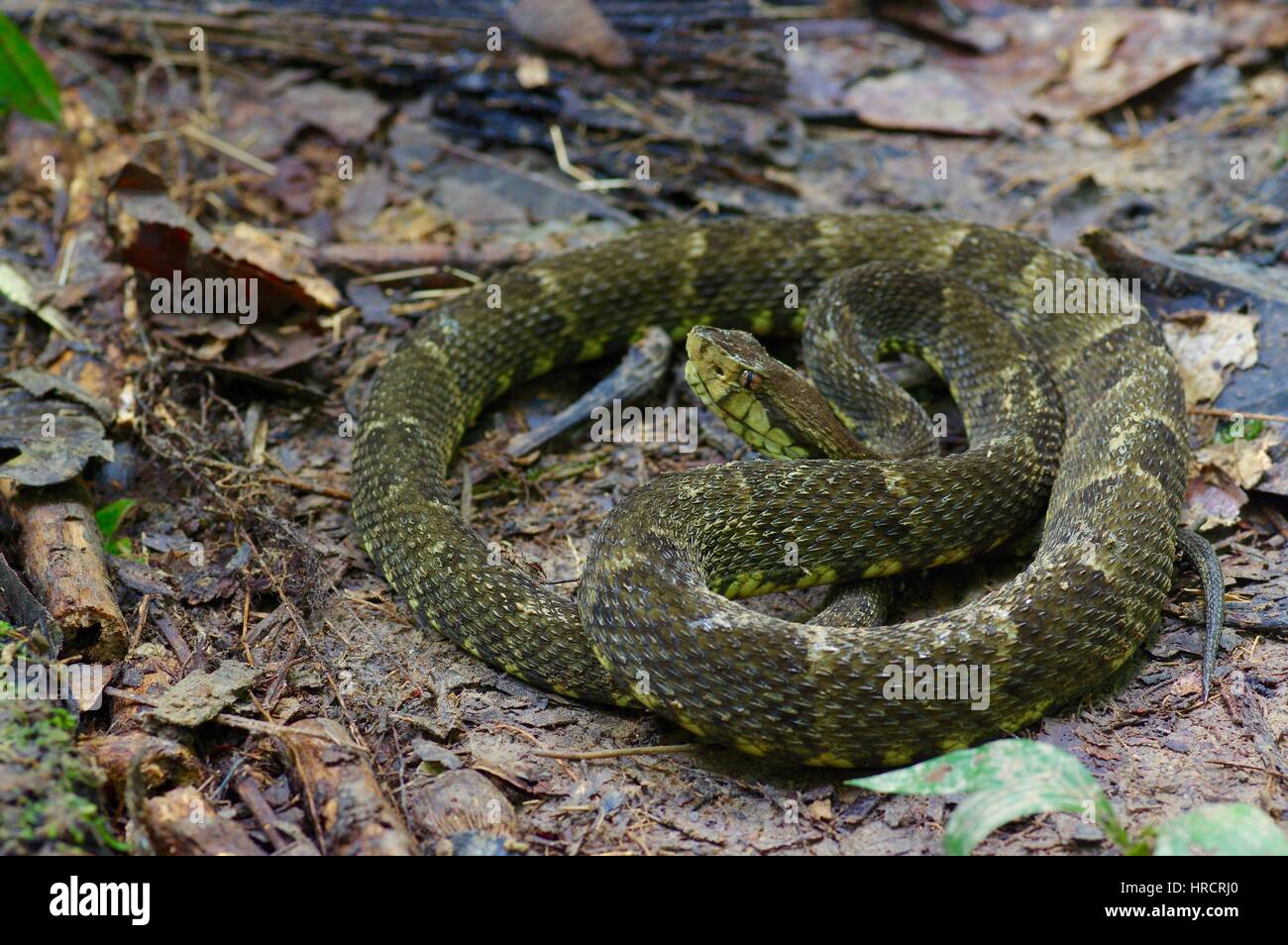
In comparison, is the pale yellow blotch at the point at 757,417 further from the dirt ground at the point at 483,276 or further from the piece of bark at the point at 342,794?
the piece of bark at the point at 342,794

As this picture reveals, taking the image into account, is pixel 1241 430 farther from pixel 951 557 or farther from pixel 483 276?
pixel 483 276

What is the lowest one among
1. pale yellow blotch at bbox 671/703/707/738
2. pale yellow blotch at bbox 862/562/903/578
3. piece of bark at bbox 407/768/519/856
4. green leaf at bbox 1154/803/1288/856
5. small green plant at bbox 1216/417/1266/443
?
piece of bark at bbox 407/768/519/856

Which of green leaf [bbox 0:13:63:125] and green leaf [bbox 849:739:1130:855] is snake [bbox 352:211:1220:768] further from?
green leaf [bbox 0:13:63:125]

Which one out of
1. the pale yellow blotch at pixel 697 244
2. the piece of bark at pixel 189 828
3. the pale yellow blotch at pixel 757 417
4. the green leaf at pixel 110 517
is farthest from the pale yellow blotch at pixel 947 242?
the piece of bark at pixel 189 828

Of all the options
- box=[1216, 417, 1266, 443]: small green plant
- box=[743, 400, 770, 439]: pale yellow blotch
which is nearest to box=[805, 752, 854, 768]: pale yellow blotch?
box=[743, 400, 770, 439]: pale yellow blotch
